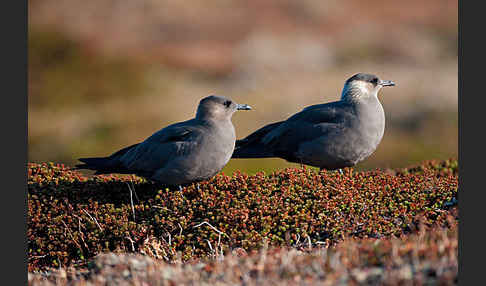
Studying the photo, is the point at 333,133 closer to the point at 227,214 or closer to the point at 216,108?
the point at 216,108

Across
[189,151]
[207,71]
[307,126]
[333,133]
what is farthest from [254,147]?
[207,71]

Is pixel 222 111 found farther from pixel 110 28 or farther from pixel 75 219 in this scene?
pixel 110 28

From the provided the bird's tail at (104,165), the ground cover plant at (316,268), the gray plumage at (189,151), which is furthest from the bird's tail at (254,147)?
the ground cover plant at (316,268)

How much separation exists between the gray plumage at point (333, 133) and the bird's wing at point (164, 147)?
1.36m

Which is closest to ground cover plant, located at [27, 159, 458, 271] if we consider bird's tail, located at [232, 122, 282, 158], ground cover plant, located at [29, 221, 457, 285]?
bird's tail, located at [232, 122, 282, 158]

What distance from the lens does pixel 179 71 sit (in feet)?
89.2

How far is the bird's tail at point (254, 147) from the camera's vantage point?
26.8ft

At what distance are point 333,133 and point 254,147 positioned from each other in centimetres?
130

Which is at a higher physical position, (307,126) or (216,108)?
(216,108)

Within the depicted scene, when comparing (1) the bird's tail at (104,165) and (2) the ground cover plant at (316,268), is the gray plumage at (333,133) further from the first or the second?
(2) the ground cover plant at (316,268)

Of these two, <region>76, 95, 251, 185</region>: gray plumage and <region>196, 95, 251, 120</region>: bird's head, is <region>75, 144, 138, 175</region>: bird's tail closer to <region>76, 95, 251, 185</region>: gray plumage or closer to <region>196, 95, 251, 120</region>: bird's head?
<region>76, 95, 251, 185</region>: gray plumage

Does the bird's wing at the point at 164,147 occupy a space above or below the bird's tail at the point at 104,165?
above

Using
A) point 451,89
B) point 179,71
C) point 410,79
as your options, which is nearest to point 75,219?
point 451,89

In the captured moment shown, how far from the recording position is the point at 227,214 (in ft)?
21.1
